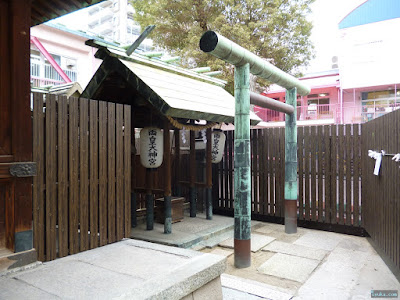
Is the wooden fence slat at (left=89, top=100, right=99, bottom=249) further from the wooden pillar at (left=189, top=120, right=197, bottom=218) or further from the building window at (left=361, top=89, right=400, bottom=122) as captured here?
the building window at (left=361, top=89, right=400, bottom=122)

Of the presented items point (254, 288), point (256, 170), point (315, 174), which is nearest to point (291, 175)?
point (315, 174)

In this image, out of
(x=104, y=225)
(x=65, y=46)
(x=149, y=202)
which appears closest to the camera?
(x=104, y=225)

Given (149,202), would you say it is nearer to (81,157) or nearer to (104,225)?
(104,225)

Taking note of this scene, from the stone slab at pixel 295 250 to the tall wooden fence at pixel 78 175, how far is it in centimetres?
323

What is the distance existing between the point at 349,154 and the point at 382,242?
242cm

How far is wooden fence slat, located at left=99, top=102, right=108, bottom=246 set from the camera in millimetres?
4508

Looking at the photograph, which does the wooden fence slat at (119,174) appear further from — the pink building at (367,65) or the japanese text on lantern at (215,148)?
the pink building at (367,65)

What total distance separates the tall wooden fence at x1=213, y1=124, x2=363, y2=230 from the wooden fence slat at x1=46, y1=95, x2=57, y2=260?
234 inches

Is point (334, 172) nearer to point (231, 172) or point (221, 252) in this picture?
point (231, 172)

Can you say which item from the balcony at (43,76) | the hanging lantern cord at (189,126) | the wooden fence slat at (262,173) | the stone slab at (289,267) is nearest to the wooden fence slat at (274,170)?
the wooden fence slat at (262,173)

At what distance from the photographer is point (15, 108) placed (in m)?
3.38

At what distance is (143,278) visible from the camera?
128 inches

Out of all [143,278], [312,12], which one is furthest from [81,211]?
[312,12]

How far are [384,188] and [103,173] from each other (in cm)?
479
